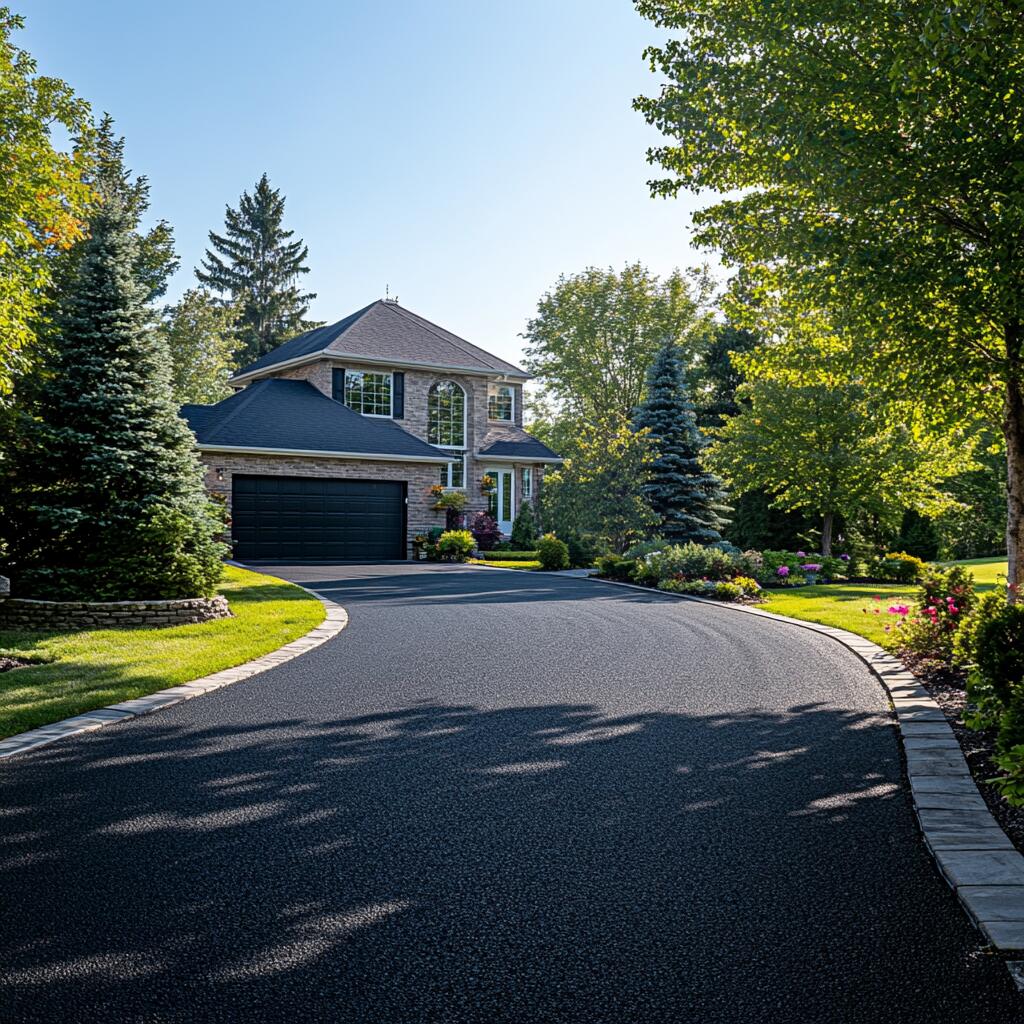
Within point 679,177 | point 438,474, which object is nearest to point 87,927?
point 679,177

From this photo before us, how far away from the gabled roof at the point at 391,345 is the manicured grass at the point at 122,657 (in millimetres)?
15296

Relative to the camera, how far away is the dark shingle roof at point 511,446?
27.6 meters

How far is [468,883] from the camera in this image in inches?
128

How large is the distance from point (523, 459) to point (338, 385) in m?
6.41

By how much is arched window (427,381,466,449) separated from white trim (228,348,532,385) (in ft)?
2.13

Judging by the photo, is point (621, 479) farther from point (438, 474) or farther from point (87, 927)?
point (87, 927)

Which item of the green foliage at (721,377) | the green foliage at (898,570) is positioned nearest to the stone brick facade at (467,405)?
the green foliage at (721,377)

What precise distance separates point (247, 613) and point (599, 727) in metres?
6.86

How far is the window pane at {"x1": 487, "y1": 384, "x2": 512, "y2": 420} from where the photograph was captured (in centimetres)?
2980

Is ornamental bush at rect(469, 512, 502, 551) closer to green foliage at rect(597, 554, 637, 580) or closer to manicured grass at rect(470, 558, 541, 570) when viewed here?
manicured grass at rect(470, 558, 541, 570)

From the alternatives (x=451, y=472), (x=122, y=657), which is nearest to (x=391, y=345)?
(x=451, y=472)

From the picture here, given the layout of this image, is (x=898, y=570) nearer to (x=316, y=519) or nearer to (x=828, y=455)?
(x=828, y=455)

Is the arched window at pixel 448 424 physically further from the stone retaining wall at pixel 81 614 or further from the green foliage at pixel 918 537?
the stone retaining wall at pixel 81 614

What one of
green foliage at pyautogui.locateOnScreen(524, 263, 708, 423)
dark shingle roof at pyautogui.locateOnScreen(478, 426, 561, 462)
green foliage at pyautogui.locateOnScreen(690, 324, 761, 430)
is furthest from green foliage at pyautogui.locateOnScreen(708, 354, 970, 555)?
green foliage at pyautogui.locateOnScreen(524, 263, 708, 423)
